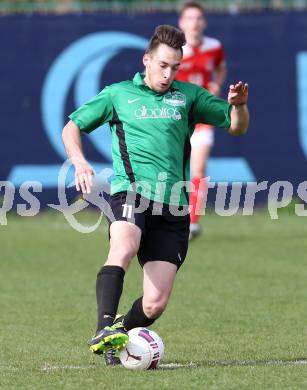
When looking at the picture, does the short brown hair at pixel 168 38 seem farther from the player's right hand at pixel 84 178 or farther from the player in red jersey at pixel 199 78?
the player in red jersey at pixel 199 78

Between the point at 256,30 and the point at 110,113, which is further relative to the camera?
the point at 256,30

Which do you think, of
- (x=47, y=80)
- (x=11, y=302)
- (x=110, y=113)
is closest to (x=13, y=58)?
(x=47, y=80)

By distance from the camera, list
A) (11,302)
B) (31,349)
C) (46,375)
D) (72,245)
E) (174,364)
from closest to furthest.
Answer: (46,375), (174,364), (31,349), (11,302), (72,245)

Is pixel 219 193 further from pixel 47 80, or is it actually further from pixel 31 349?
pixel 31 349

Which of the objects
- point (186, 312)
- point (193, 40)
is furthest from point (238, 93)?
point (193, 40)

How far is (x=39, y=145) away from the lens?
15.6 metres

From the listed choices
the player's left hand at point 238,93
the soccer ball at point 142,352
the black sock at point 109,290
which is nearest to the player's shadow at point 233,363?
the soccer ball at point 142,352

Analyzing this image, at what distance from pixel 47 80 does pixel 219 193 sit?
9.71 ft

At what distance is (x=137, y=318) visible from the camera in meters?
6.42

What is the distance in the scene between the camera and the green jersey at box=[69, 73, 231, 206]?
21.0ft

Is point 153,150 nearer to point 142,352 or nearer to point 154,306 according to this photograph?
point 154,306

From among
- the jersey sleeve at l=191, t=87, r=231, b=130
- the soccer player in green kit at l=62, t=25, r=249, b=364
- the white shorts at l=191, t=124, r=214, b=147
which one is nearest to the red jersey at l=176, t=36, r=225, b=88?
the white shorts at l=191, t=124, r=214, b=147

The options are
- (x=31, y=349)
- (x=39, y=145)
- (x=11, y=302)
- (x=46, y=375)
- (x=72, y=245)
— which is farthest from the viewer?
(x=39, y=145)

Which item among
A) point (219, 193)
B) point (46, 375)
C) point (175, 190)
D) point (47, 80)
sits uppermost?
point (175, 190)
